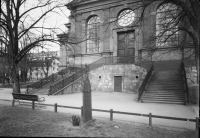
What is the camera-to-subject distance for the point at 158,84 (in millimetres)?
12812

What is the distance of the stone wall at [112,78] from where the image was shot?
50.4 ft

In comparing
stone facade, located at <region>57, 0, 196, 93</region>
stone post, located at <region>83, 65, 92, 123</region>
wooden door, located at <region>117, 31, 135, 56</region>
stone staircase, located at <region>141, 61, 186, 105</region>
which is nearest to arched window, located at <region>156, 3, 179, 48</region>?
stone facade, located at <region>57, 0, 196, 93</region>

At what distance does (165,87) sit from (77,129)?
9676 mm

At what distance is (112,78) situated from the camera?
1680cm

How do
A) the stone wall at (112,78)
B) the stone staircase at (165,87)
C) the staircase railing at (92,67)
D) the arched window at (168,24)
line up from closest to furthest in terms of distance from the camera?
the arched window at (168,24), the stone staircase at (165,87), the staircase railing at (92,67), the stone wall at (112,78)

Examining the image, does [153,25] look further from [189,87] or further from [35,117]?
[35,117]

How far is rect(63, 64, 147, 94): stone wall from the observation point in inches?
605

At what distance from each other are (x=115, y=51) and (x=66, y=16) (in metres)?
9.89

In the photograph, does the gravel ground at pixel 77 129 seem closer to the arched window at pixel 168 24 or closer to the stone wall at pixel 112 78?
the arched window at pixel 168 24

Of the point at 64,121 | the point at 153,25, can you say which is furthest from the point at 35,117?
the point at 153,25

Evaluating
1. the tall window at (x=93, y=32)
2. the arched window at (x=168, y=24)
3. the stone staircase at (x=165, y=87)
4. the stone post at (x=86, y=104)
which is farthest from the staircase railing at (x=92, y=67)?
the stone post at (x=86, y=104)

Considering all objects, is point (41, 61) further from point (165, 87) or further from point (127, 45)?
point (165, 87)

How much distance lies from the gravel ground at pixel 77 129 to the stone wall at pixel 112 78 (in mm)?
9509

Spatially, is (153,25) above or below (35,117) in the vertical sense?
above
